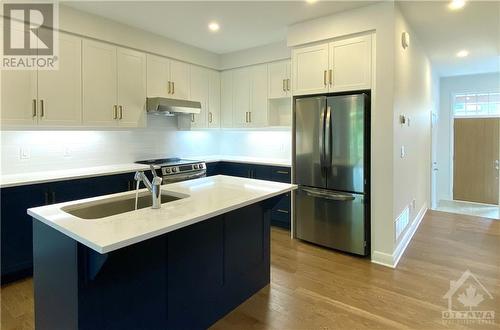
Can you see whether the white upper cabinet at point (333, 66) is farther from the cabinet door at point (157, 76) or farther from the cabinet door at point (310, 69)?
the cabinet door at point (157, 76)

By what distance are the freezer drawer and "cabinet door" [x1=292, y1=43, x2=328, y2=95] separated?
121 centimetres

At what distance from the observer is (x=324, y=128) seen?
136 inches

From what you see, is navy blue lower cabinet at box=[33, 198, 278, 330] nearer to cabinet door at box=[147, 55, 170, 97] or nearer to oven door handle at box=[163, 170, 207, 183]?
oven door handle at box=[163, 170, 207, 183]

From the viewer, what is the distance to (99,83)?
11.8 feet

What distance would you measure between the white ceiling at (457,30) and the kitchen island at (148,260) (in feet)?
8.70

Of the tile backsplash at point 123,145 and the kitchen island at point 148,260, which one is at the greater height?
the tile backsplash at point 123,145

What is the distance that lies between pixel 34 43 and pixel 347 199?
12.0 ft

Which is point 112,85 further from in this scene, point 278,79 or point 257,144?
point 257,144

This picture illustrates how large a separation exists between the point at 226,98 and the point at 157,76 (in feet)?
4.31

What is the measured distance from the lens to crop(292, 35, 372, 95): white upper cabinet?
324 centimetres

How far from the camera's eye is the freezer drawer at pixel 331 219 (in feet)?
11.0

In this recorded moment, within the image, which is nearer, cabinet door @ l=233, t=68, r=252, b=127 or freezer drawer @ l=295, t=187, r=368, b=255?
freezer drawer @ l=295, t=187, r=368, b=255

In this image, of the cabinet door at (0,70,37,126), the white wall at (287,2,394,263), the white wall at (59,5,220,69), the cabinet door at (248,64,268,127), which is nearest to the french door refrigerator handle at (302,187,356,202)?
the white wall at (287,2,394,263)

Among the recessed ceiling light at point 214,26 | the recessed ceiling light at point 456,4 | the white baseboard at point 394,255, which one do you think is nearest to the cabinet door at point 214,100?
the recessed ceiling light at point 214,26
